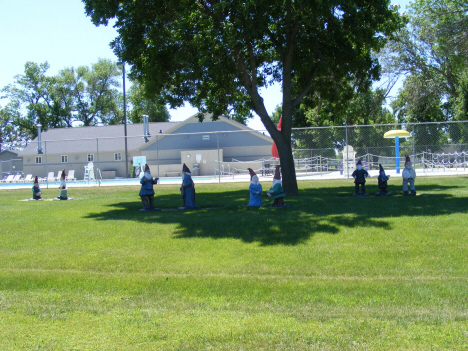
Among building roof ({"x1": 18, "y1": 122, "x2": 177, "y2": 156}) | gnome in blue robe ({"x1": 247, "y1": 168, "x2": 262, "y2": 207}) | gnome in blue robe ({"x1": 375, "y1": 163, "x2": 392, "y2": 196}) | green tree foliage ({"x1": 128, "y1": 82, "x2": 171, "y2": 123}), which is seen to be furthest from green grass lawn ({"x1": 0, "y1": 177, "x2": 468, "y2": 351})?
green tree foliage ({"x1": 128, "y1": 82, "x2": 171, "y2": 123})

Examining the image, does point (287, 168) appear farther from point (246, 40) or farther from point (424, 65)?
point (424, 65)

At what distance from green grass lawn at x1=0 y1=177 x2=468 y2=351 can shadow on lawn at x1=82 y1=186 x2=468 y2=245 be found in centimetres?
6

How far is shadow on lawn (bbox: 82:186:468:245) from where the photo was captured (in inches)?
351

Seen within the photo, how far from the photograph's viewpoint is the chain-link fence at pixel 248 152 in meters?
24.9

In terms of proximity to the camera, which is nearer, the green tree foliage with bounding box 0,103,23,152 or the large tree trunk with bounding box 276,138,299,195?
the large tree trunk with bounding box 276,138,299,195

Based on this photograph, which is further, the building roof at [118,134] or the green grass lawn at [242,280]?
the building roof at [118,134]

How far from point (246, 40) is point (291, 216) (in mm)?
7238

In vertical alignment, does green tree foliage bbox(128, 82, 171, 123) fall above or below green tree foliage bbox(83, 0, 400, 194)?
above

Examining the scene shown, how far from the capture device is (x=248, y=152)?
1538 inches

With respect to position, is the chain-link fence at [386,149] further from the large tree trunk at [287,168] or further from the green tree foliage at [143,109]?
the green tree foliage at [143,109]

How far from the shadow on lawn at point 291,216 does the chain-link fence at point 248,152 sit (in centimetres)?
942

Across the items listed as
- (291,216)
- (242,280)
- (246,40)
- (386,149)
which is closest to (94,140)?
(386,149)

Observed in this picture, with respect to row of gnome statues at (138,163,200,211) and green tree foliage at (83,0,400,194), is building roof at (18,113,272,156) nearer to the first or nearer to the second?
green tree foliage at (83,0,400,194)

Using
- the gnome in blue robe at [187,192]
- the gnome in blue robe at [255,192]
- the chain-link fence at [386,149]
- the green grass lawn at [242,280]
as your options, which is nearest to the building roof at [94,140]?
the chain-link fence at [386,149]
